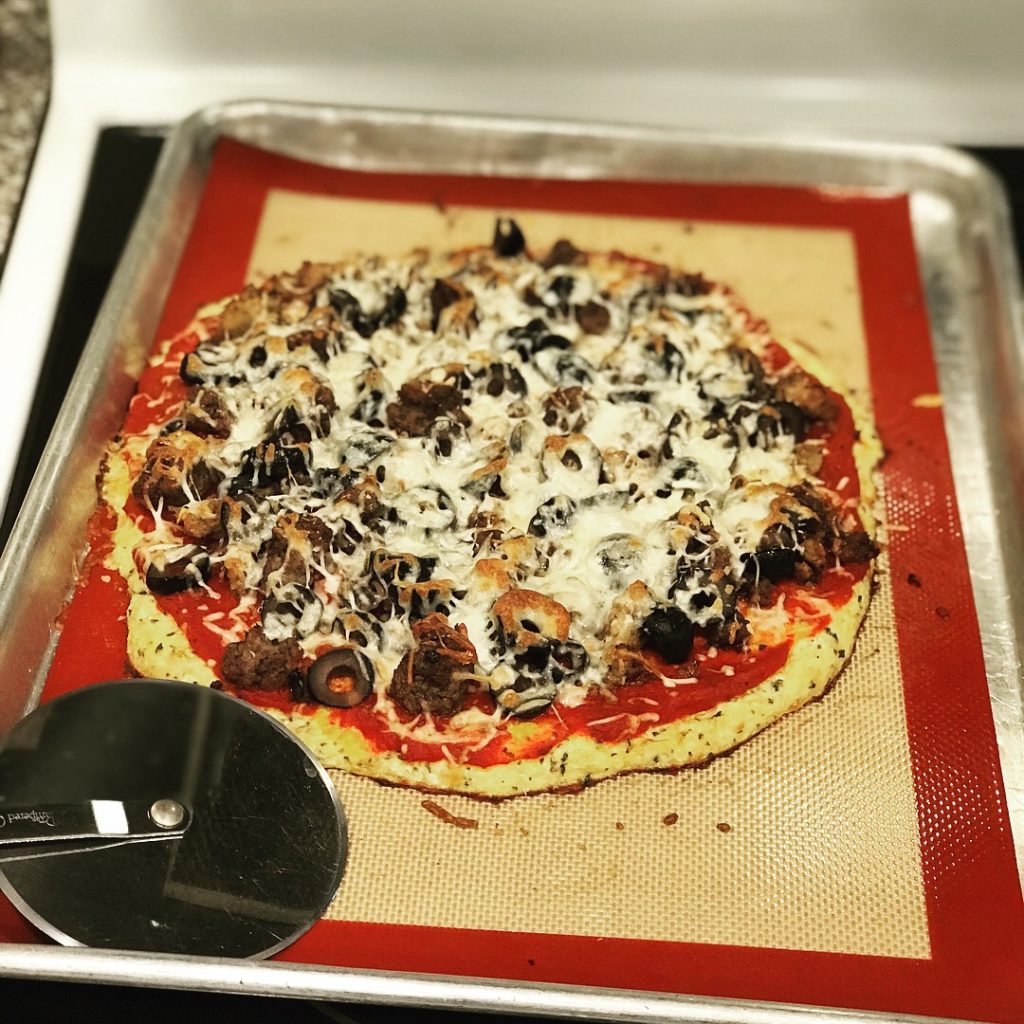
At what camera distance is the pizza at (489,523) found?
1801 millimetres

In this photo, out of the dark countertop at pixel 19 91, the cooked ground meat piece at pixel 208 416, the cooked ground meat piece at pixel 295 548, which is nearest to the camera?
the cooked ground meat piece at pixel 295 548

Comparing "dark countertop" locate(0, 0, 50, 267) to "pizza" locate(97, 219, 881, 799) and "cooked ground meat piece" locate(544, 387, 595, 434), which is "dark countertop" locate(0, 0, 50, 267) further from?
"cooked ground meat piece" locate(544, 387, 595, 434)

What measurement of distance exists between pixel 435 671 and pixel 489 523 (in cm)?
30

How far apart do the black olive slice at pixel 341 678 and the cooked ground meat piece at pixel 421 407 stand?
481mm

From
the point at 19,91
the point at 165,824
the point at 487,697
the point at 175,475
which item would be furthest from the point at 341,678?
the point at 19,91

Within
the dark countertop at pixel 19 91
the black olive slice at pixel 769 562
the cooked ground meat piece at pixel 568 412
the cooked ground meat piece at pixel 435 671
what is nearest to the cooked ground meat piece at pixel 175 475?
the cooked ground meat piece at pixel 435 671

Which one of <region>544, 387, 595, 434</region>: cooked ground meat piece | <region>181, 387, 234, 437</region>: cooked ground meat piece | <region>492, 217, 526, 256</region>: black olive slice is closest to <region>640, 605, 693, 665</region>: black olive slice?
<region>544, 387, 595, 434</region>: cooked ground meat piece

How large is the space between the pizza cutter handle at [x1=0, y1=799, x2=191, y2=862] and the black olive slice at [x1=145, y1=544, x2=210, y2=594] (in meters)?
0.38

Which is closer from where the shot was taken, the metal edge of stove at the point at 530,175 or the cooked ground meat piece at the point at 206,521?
the metal edge of stove at the point at 530,175

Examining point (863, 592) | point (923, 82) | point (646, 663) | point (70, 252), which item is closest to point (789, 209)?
point (923, 82)

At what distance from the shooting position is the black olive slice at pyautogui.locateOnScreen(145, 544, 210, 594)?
6.23 ft

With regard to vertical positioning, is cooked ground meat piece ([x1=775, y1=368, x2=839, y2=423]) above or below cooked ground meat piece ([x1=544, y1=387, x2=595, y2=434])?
above

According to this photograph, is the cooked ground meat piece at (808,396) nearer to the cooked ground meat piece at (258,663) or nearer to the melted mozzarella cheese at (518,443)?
the melted mozzarella cheese at (518,443)

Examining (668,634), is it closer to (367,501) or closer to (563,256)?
(367,501)
